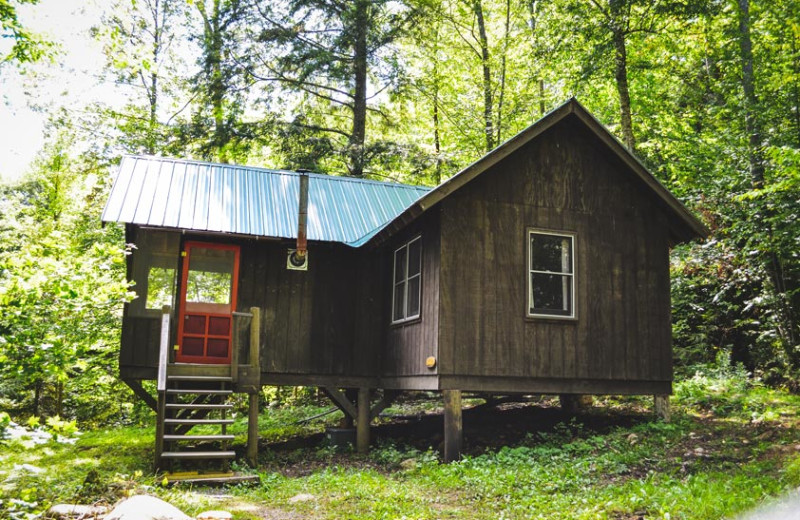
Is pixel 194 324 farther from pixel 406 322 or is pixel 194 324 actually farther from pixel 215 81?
pixel 215 81

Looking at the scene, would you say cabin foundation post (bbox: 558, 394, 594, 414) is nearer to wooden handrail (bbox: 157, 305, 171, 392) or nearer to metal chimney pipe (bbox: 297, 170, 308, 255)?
metal chimney pipe (bbox: 297, 170, 308, 255)

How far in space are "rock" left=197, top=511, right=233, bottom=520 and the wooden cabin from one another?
2.78m

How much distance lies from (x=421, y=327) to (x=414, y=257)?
1.48 m

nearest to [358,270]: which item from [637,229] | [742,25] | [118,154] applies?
[637,229]

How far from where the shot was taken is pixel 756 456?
8555 millimetres

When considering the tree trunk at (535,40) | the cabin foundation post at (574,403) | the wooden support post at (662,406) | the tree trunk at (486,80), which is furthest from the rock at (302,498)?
the tree trunk at (486,80)

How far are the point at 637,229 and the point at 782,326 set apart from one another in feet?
13.1

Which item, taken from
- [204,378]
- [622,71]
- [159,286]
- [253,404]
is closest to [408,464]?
[253,404]

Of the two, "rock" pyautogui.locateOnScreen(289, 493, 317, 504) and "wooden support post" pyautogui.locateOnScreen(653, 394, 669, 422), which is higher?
"wooden support post" pyautogui.locateOnScreen(653, 394, 669, 422)

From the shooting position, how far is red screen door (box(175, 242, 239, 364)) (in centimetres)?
1172

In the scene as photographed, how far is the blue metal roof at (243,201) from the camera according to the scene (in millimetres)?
11391

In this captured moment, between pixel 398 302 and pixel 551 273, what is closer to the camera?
pixel 551 273

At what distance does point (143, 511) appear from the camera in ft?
19.2

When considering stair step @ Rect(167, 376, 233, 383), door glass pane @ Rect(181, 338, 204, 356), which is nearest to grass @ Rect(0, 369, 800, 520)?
stair step @ Rect(167, 376, 233, 383)
